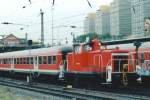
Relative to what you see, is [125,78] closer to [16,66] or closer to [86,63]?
[86,63]

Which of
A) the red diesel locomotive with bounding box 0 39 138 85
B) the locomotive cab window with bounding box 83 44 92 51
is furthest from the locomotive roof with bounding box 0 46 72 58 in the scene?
the locomotive cab window with bounding box 83 44 92 51

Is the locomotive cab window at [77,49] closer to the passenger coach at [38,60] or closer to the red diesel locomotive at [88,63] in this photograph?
the red diesel locomotive at [88,63]

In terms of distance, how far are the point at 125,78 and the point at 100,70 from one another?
1.52 m

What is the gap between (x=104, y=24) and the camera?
44969mm

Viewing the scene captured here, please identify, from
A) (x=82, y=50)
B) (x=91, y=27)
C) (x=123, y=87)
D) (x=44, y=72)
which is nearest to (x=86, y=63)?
(x=82, y=50)

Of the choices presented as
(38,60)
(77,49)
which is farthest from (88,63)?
(38,60)

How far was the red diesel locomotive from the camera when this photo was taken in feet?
80.2

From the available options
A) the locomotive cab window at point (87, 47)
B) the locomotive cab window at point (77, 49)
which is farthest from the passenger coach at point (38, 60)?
the locomotive cab window at point (87, 47)

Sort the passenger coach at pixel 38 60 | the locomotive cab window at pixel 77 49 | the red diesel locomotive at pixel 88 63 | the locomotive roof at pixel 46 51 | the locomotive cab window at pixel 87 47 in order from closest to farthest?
the red diesel locomotive at pixel 88 63
the locomotive cab window at pixel 87 47
the locomotive cab window at pixel 77 49
the locomotive roof at pixel 46 51
the passenger coach at pixel 38 60

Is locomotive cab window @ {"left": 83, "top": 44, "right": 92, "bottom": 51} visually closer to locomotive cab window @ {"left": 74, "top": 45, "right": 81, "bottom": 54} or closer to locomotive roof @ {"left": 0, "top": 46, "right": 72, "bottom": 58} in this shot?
locomotive cab window @ {"left": 74, "top": 45, "right": 81, "bottom": 54}

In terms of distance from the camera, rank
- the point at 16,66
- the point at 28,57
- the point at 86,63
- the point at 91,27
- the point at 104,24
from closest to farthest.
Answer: the point at 86,63 < the point at 28,57 < the point at 16,66 < the point at 104,24 < the point at 91,27

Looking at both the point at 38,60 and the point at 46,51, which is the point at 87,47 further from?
the point at 38,60

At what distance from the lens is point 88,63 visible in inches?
1023

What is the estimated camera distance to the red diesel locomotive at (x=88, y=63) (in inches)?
963
